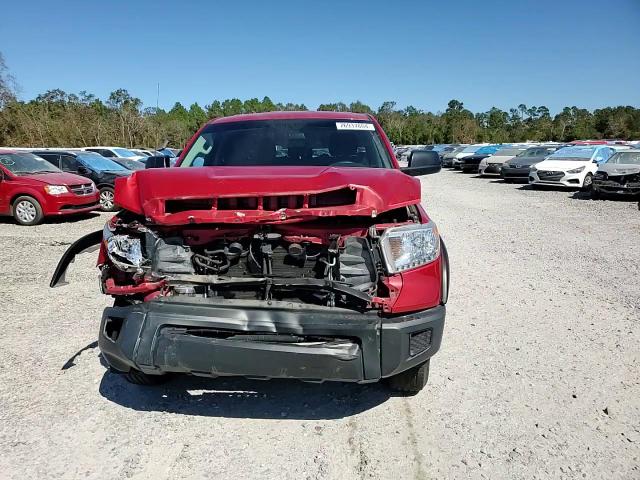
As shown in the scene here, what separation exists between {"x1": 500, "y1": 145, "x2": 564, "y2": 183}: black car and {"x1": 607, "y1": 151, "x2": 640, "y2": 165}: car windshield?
5.35 m

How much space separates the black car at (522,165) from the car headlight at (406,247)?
20.1m

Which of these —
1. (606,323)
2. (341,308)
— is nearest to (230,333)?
(341,308)

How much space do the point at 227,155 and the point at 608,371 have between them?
3389 millimetres

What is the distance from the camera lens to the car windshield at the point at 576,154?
18.2 m

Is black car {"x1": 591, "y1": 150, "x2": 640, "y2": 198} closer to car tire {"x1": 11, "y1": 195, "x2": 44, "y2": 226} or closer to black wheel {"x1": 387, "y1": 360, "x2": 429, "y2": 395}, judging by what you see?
black wheel {"x1": 387, "y1": 360, "x2": 429, "y2": 395}

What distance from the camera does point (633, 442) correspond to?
2697 millimetres

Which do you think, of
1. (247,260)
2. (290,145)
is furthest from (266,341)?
(290,145)

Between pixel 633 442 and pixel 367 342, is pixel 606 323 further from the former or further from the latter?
pixel 367 342

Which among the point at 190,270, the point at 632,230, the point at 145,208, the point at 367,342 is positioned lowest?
the point at 632,230

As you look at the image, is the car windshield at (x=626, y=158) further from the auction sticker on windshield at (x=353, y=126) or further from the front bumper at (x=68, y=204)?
the front bumper at (x=68, y=204)

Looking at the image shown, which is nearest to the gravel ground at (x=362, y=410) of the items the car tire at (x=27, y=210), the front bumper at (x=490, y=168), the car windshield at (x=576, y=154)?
the car tire at (x=27, y=210)

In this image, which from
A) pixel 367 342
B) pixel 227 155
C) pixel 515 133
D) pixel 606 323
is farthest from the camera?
pixel 515 133

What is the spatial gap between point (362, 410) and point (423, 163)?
2.28 metres

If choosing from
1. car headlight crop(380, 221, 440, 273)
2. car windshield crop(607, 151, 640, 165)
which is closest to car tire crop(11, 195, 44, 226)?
car headlight crop(380, 221, 440, 273)
